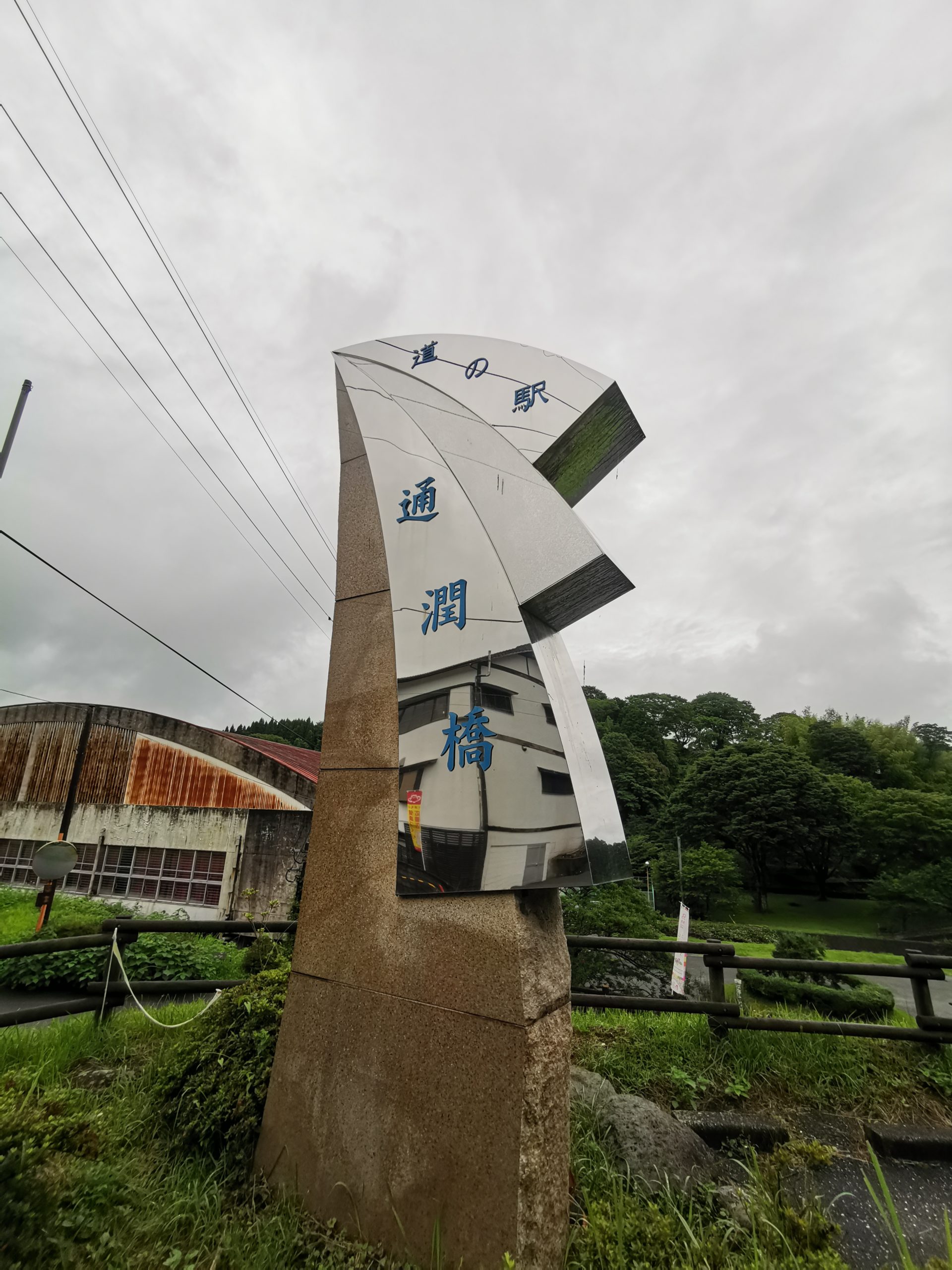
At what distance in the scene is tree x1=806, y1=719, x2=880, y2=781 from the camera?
40844 millimetres

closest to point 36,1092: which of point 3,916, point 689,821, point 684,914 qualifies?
point 684,914

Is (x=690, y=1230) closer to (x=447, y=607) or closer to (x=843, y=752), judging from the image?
(x=447, y=607)

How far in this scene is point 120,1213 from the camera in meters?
2.44

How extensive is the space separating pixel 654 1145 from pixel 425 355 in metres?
4.42

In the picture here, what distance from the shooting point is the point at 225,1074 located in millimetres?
3326

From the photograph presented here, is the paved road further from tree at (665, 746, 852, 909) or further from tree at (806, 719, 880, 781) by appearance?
tree at (806, 719, 880, 781)

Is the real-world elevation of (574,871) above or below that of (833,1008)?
above

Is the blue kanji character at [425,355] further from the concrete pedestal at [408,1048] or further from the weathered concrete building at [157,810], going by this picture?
the weathered concrete building at [157,810]

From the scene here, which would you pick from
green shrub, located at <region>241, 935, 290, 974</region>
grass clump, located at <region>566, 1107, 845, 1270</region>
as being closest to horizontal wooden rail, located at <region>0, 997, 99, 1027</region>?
green shrub, located at <region>241, 935, 290, 974</region>

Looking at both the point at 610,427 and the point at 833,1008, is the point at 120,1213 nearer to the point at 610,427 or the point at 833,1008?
the point at 610,427

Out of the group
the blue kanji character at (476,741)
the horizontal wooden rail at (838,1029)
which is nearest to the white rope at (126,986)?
the blue kanji character at (476,741)

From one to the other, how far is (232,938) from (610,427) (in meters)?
13.3

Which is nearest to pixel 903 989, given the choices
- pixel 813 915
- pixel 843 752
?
pixel 813 915

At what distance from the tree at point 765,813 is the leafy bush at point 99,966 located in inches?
1058
